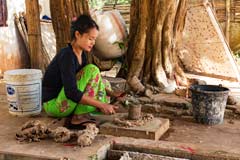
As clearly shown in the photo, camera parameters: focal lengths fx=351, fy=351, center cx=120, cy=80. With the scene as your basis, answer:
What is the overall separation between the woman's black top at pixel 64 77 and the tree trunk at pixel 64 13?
1110mm

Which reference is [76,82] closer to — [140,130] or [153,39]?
[140,130]

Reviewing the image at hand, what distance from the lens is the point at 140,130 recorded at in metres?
2.72

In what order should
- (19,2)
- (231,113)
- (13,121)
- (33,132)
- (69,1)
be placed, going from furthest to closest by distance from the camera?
1. (19,2)
2. (69,1)
3. (231,113)
4. (13,121)
5. (33,132)

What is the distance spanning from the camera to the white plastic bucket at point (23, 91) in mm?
3238

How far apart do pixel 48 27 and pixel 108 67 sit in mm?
3023

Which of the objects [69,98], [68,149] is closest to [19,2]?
[69,98]

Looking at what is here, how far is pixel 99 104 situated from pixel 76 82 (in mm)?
271

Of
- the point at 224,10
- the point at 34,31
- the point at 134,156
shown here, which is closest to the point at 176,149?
the point at 134,156

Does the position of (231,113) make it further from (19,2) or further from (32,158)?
(19,2)

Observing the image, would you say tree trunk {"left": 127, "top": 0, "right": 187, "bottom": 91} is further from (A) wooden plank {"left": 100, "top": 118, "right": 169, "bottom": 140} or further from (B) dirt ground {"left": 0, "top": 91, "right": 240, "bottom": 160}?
(A) wooden plank {"left": 100, "top": 118, "right": 169, "bottom": 140}

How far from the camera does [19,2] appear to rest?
7.02 meters

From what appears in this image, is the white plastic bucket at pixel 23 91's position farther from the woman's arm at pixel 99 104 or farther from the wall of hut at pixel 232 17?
the wall of hut at pixel 232 17

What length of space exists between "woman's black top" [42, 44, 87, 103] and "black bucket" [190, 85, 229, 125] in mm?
1056

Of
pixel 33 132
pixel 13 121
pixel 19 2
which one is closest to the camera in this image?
pixel 33 132
